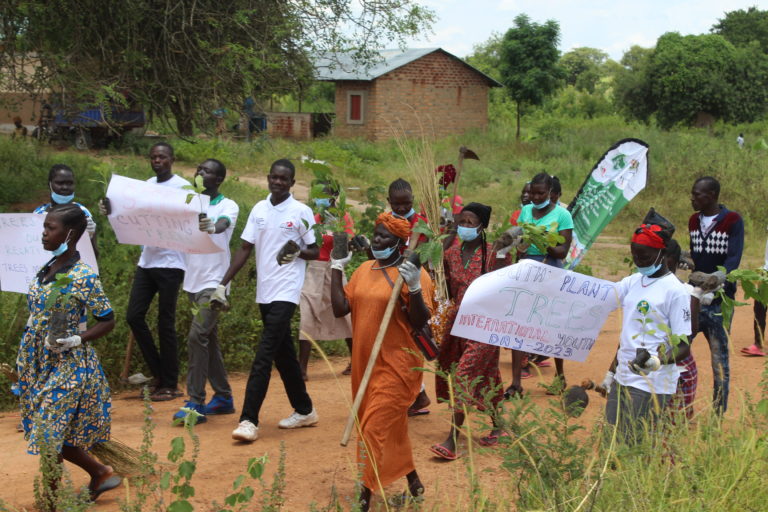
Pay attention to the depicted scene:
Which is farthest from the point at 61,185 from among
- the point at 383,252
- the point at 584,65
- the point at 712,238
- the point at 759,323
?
the point at 584,65

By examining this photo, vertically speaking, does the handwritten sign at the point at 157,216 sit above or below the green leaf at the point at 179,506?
above

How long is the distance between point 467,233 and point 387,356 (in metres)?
1.41

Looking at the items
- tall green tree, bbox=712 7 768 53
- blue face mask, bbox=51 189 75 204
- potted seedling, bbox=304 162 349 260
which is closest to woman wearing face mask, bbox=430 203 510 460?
potted seedling, bbox=304 162 349 260

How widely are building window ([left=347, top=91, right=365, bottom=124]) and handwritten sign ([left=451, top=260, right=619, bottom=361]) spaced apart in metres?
27.2

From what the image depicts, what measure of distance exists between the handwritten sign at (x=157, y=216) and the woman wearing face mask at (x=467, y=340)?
1727 mm

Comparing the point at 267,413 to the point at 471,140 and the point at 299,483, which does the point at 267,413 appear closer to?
the point at 299,483

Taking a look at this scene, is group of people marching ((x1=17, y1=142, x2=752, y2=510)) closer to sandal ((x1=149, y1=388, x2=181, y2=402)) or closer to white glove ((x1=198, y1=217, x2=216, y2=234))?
white glove ((x1=198, y1=217, x2=216, y2=234))

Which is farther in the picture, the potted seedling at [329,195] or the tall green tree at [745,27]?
the tall green tree at [745,27]

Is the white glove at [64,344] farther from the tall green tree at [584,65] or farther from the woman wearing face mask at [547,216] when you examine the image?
the tall green tree at [584,65]

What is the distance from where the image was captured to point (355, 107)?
32.2 metres

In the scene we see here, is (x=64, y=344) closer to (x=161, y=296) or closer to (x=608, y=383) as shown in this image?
(x=161, y=296)

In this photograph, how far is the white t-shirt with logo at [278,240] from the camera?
5.93 metres

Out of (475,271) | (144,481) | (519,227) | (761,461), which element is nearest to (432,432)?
(475,271)

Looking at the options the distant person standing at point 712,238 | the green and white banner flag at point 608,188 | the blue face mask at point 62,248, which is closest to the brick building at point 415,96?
the green and white banner flag at point 608,188
